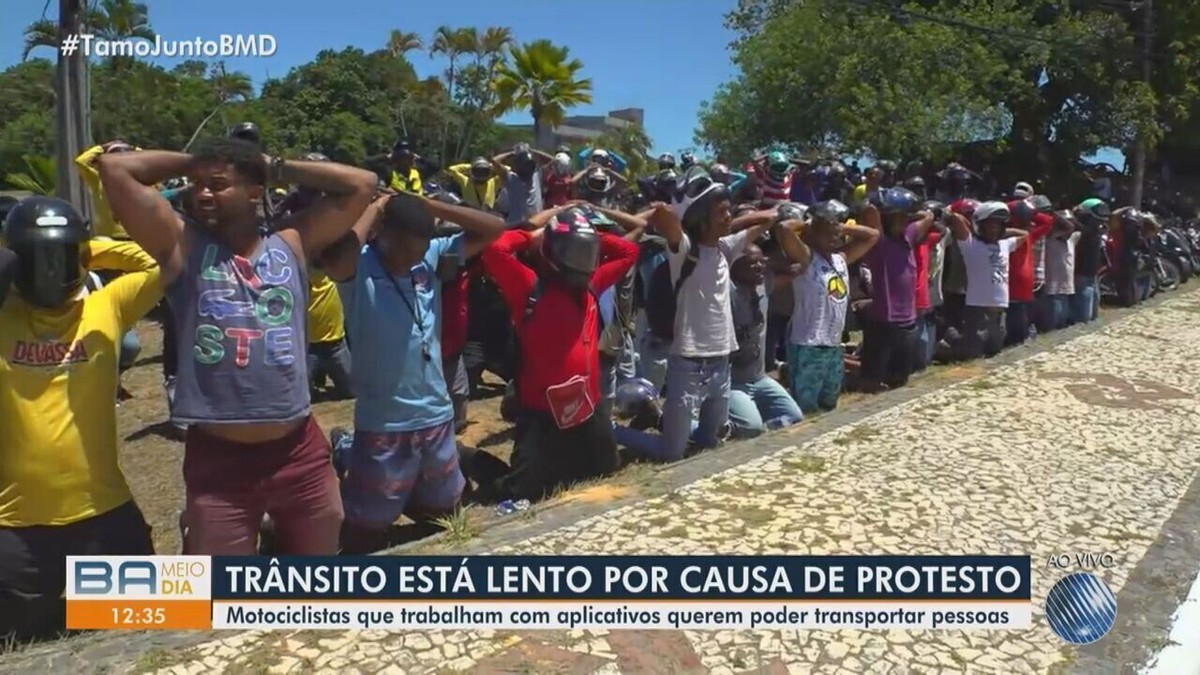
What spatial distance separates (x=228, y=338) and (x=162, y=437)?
13.4 feet

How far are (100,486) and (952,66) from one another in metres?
17.4

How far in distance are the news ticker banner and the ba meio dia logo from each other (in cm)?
10

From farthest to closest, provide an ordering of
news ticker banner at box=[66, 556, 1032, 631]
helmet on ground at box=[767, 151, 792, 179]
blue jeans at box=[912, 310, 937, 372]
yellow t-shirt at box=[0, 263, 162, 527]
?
helmet on ground at box=[767, 151, 792, 179]
blue jeans at box=[912, 310, 937, 372]
news ticker banner at box=[66, 556, 1032, 631]
yellow t-shirt at box=[0, 263, 162, 527]

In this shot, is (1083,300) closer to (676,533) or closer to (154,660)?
(676,533)

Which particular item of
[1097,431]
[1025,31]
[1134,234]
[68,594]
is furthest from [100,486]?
[1025,31]

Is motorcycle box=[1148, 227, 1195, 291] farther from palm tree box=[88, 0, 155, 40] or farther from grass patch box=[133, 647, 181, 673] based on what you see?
palm tree box=[88, 0, 155, 40]

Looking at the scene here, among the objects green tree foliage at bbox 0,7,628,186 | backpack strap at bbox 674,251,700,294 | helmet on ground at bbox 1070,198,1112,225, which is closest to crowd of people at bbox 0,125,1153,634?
backpack strap at bbox 674,251,700,294

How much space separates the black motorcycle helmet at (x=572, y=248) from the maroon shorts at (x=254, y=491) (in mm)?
A: 1746

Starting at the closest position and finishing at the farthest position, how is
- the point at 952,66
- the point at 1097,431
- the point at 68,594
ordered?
the point at 68,594 < the point at 1097,431 < the point at 952,66

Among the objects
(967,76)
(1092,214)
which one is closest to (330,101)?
(967,76)

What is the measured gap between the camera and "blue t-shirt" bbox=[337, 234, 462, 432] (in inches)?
158

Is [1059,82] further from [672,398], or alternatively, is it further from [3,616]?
[3,616]

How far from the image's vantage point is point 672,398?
18.5 feet

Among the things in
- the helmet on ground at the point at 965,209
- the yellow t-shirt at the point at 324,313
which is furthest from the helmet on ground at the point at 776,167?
the yellow t-shirt at the point at 324,313
